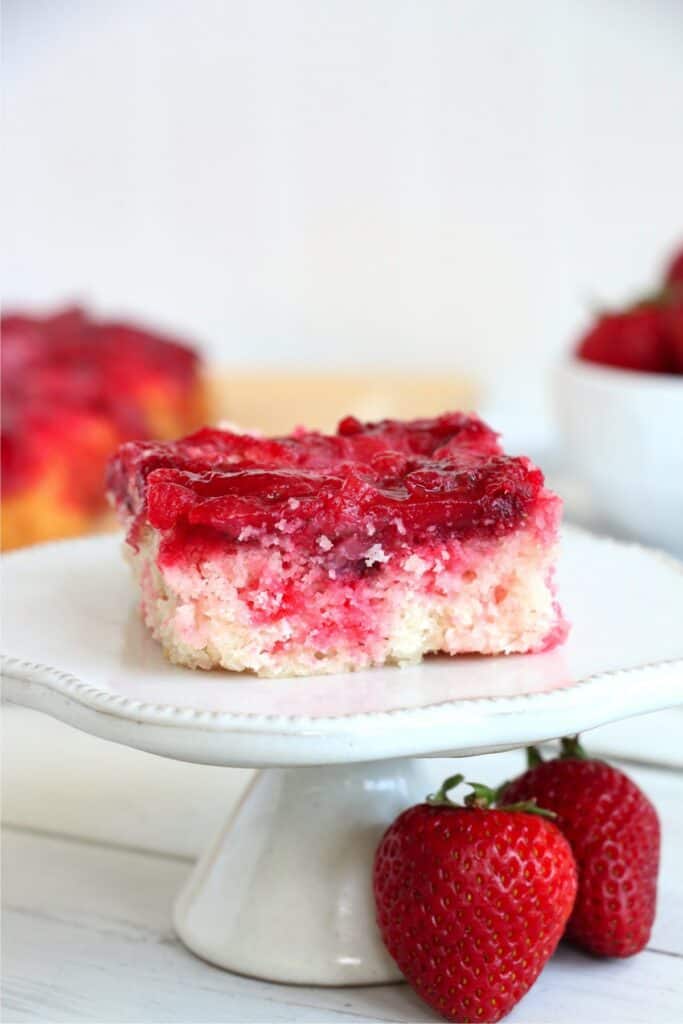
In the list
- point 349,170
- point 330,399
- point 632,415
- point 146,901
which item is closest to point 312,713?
point 146,901

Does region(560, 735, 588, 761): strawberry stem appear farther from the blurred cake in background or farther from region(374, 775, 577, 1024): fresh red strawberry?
the blurred cake in background

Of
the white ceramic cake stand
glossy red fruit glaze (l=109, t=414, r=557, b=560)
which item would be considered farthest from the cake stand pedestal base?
glossy red fruit glaze (l=109, t=414, r=557, b=560)

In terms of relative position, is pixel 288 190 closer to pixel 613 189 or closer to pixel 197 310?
pixel 197 310

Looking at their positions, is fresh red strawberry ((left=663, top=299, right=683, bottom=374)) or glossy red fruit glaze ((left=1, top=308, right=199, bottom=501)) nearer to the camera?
fresh red strawberry ((left=663, top=299, right=683, bottom=374))

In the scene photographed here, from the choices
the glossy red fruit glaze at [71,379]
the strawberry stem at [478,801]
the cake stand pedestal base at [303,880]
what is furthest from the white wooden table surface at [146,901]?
the glossy red fruit glaze at [71,379]

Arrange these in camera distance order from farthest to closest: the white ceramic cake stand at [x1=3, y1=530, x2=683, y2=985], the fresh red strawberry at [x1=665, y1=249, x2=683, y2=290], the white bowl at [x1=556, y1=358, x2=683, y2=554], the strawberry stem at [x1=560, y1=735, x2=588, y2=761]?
the fresh red strawberry at [x1=665, y1=249, x2=683, y2=290] < the white bowl at [x1=556, y1=358, x2=683, y2=554] < the strawberry stem at [x1=560, y1=735, x2=588, y2=761] < the white ceramic cake stand at [x1=3, y1=530, x2=683, y2=985]

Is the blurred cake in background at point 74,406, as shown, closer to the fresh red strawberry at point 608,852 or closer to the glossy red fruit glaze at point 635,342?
the glossy red fruit glaze at point 635,342

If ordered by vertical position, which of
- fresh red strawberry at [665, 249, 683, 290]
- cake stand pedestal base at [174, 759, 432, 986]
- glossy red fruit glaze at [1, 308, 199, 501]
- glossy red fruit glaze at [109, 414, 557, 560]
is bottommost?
cake stand pedestal base at [174, 759, 432, 986]
